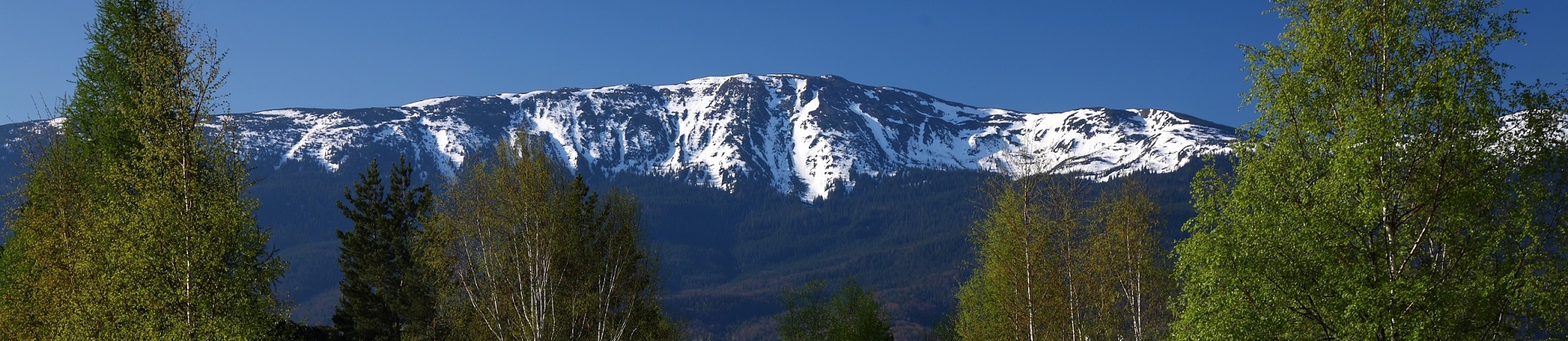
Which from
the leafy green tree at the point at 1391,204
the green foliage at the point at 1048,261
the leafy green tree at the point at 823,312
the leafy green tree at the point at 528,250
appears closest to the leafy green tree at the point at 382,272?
the leafy green tree at the point at 528,250

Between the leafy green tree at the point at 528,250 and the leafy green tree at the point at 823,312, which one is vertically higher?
the leafy green tree at the point at 528,250

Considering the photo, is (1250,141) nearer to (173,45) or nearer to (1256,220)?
(1256,220)

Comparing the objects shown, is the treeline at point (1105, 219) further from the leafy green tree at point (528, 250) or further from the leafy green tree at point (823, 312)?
the leafy green tree at point (823, 312)

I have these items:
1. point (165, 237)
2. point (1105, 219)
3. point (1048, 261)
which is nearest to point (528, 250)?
point (165, 237)

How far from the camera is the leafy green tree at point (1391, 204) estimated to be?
60.5ft

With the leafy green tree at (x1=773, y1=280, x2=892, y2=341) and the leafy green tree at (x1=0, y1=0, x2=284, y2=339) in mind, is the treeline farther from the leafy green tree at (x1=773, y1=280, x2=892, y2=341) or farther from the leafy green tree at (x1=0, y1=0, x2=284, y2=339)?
the leafy green tree at (x1=773, y1=280, x2=892, y2=341)

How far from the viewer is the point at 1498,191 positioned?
18625mm

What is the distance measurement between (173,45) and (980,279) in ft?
96.0

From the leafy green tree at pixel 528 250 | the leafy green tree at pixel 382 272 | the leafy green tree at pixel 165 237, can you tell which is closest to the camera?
the leafy green tree at pixel 165 237

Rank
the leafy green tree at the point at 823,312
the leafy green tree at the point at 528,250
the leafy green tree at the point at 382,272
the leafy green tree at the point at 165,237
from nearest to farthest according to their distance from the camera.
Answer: the leafy green tree at the point at 165,237 → the leafy green tree at the point at 528,250 → the leafy green tree at the point at 382,272 → the leafy green tree at the point at 823,312

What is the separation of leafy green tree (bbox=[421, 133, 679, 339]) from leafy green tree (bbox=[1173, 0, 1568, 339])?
Answer: 1912cm

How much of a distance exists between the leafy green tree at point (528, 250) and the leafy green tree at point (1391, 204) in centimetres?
1912

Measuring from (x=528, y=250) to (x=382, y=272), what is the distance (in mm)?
17831

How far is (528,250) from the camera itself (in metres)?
32.0
